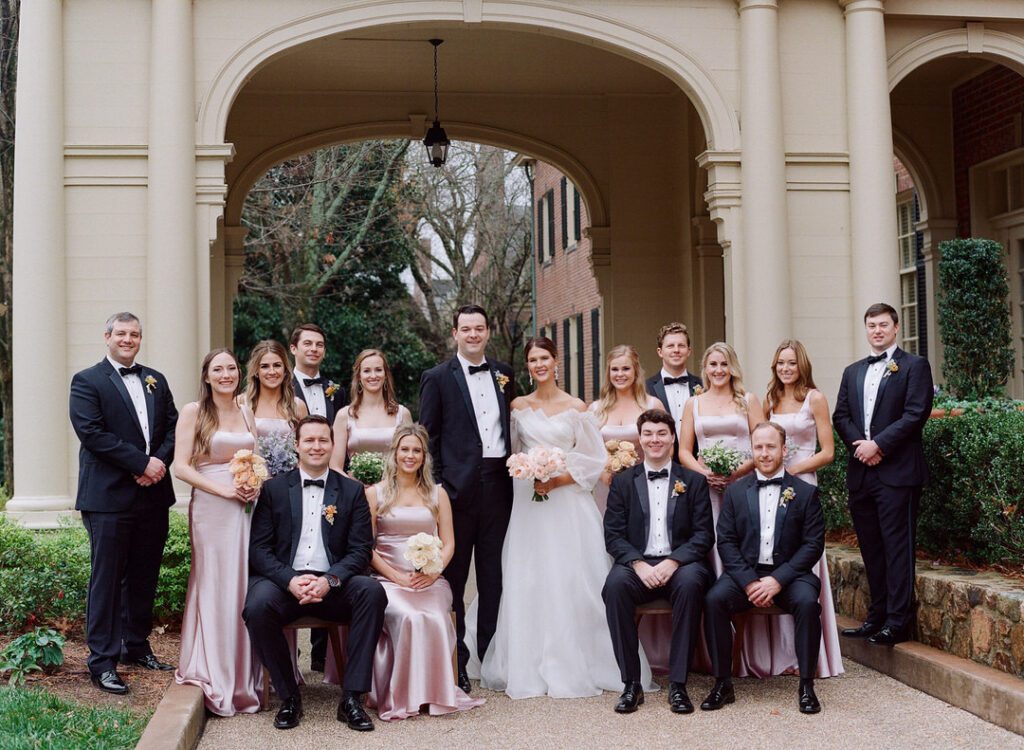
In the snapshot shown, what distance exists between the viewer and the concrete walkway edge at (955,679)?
6.14 metres

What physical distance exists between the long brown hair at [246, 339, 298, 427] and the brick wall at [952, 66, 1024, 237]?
10.8 meters

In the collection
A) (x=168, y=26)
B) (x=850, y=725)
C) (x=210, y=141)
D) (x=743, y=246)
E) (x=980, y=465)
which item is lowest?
(x=850, y=725)

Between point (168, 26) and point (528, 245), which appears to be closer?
point (168, 26)

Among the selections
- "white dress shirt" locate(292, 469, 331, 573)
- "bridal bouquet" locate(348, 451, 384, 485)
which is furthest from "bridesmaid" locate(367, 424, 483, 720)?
"white dress shirt" locate(292, 469, 331, 573)

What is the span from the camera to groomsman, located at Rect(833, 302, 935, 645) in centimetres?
721

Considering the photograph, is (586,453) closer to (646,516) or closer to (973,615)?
(646,516)

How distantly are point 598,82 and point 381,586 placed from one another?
11.1 metres

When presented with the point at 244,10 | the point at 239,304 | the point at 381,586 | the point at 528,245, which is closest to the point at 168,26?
the point at 244,10

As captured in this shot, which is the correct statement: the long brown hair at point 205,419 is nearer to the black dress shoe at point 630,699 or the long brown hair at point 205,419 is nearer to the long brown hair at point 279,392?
the long brown hair at point 279,392

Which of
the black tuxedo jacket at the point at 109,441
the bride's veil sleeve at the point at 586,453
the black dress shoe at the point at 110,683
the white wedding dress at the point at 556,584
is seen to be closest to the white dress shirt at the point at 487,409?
the white wedding dress at the point at 556,584

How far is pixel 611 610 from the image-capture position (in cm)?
686

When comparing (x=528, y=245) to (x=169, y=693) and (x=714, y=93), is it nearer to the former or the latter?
(x=714, y=93)

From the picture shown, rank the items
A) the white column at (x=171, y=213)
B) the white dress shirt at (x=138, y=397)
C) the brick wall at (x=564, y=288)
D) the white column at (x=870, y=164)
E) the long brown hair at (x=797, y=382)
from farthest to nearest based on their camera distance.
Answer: the brick wall at (x=564, y=288) < the white column at (x=870, y=164) < the white column at (x=171, y=213) < the long brown hair at (x=797, y=382) < the white dress shirt at (x=138, y=397)

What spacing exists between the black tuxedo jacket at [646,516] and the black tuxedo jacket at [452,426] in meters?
0.84
